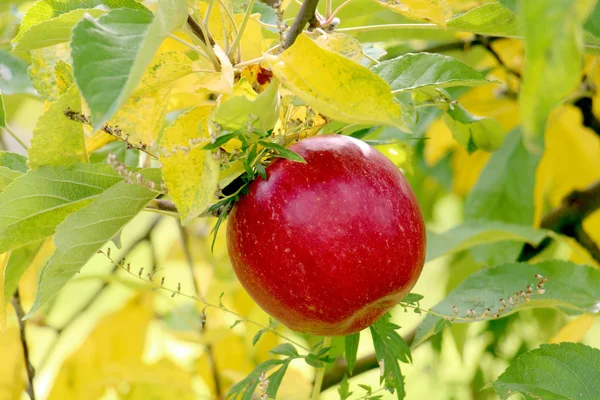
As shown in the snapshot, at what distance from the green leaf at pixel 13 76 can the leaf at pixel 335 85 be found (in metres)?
0.58

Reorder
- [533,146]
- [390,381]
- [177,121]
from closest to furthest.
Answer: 1. [533,146]
2. [177,121]
3. [390,381]

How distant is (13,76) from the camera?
103 centimetres

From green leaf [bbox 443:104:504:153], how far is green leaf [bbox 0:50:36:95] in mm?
568

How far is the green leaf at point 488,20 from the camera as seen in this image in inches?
26.7

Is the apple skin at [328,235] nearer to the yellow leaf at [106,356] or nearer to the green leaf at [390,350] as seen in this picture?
the green leaf at [390,350]

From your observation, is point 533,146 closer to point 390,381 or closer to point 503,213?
point 390,381

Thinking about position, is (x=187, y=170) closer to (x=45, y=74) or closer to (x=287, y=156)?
(x=287, y=156)

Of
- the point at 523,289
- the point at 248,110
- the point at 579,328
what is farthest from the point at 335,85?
the point at 579,328

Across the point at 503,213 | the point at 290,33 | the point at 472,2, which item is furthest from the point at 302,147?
the point at 503,213

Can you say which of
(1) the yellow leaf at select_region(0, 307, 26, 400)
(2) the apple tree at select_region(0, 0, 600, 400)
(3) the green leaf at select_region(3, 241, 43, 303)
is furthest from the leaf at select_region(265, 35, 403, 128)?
(1) the yellow leaf at select_region(0, 307, 26, 400)

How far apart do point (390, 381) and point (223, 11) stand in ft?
1.24

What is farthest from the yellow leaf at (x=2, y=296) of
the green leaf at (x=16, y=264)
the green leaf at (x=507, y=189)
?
the green leaf at (x=507, y=189)

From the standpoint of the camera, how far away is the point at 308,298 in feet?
2.01

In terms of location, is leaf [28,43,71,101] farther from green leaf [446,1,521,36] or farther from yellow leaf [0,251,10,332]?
green leaf [446,1,521,36]
